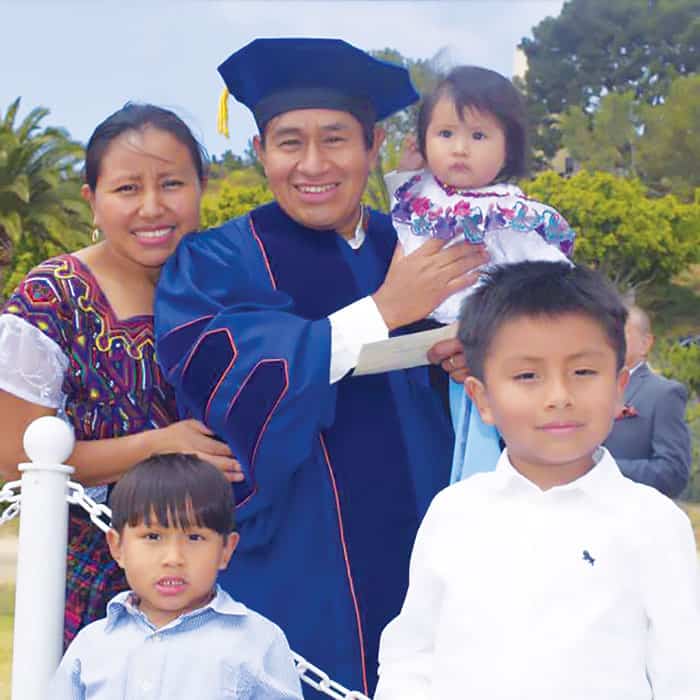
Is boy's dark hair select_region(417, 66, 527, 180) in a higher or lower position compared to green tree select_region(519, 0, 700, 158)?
lower

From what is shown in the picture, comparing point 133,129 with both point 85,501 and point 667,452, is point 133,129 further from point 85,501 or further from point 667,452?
point 667,452

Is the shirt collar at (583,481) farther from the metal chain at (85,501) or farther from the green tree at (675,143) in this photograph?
the green tree at (675,143)

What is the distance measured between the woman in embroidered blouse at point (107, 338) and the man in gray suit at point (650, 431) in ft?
7.93

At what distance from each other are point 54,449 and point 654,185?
140 feet

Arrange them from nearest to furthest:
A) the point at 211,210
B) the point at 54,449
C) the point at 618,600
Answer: the point at 618,600, the point at 54,449, the point at 211,210

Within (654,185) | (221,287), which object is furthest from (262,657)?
(654,185)

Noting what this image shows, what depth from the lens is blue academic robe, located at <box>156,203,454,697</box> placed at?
283cm

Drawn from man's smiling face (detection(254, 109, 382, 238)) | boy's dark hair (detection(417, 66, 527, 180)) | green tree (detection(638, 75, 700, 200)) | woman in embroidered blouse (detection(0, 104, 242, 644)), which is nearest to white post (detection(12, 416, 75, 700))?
woman in embroidered blouse (detection(0, 104, 242, 644))

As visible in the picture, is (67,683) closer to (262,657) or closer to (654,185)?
(262,657)

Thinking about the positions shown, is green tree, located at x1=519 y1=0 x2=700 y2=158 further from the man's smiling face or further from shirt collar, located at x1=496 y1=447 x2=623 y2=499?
shirt collar, located at x1=496 y1=447 x2=623 y2=499

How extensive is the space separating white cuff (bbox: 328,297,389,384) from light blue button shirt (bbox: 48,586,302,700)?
2.00 ft

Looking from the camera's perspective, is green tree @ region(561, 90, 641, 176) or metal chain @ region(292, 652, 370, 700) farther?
green tree @ region(561, 90, 641, 176)

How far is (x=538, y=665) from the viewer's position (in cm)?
206

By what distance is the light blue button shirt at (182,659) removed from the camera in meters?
2.48
